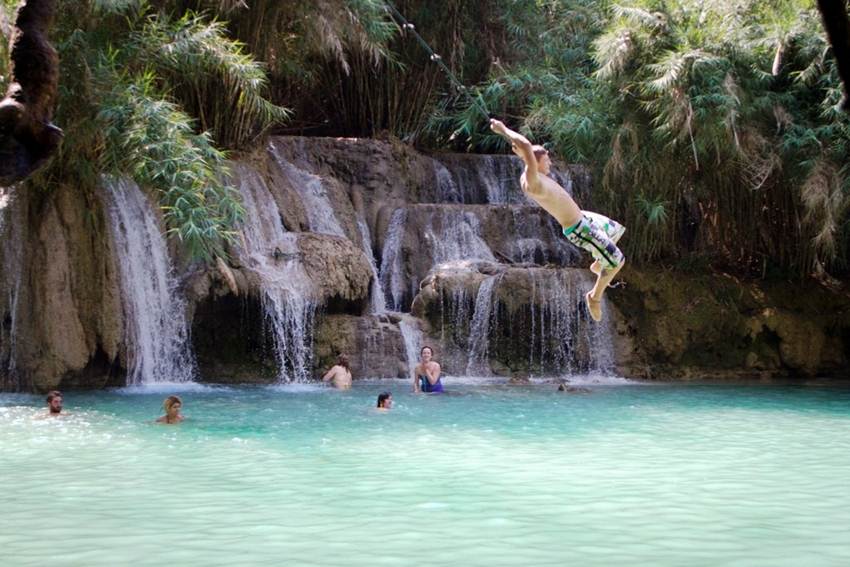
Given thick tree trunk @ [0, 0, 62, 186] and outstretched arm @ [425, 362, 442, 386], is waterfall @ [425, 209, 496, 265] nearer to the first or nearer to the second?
outstretched arm @ [425, 362, 442, 386]

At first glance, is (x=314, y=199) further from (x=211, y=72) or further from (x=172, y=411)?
(x=172, y=411)

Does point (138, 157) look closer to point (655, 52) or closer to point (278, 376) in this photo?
point (278, 376)

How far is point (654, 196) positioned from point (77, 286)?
975 centimetres

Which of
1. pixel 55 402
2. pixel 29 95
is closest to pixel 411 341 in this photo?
pixel 55 402

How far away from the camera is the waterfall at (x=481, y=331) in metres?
17.1

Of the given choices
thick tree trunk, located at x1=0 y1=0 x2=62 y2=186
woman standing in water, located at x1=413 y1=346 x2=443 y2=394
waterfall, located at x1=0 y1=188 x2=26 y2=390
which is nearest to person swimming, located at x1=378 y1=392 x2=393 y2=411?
woman standing in water, located at x1=413 y1=346 x2=443 y2=394

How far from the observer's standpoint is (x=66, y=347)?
14281 millimetres

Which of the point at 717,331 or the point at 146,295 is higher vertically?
the point at 146,295

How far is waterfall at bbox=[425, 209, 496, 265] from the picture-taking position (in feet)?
61.5

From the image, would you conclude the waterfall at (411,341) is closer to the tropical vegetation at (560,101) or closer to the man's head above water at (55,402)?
the tropical vegetation at (560,101)

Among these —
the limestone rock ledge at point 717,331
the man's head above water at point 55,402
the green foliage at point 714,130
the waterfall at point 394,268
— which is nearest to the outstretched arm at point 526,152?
the man's head above water at point 55,402

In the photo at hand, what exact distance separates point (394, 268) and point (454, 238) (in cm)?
117

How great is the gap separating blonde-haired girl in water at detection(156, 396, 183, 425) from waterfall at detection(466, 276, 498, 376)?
6.91m

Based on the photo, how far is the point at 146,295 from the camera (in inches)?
606
